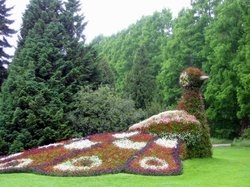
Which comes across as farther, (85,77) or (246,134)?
(246,134)

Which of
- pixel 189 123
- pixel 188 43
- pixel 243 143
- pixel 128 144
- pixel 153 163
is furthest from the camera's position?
pixel 188 43

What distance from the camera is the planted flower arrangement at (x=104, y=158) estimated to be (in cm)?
1585

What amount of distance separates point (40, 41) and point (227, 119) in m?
20.0

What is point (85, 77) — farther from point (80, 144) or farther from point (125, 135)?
point (80, 144)

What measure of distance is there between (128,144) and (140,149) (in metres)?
0.93

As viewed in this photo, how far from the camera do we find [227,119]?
137ft

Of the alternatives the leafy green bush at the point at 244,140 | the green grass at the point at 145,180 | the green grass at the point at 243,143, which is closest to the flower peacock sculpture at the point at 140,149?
the green grass at the point at 145,180

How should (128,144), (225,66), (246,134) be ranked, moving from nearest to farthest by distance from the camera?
(128,144) → (246,134) → (225,66)

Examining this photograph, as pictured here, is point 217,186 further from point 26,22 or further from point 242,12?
point 242,12

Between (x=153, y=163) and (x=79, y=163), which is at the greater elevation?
(x=79, y=163)

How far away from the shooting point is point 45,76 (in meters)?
30.4

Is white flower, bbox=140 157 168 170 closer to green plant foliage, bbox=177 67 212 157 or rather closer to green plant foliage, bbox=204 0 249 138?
green plant foliage, bbox=177 67 212 157

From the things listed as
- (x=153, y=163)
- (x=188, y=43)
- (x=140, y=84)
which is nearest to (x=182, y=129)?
(x=153, y=163)

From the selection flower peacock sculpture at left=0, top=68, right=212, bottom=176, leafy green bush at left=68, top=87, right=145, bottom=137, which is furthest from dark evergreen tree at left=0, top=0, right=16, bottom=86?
flower peacock sculpture at left=0, top=68, right=212, bottom=176
